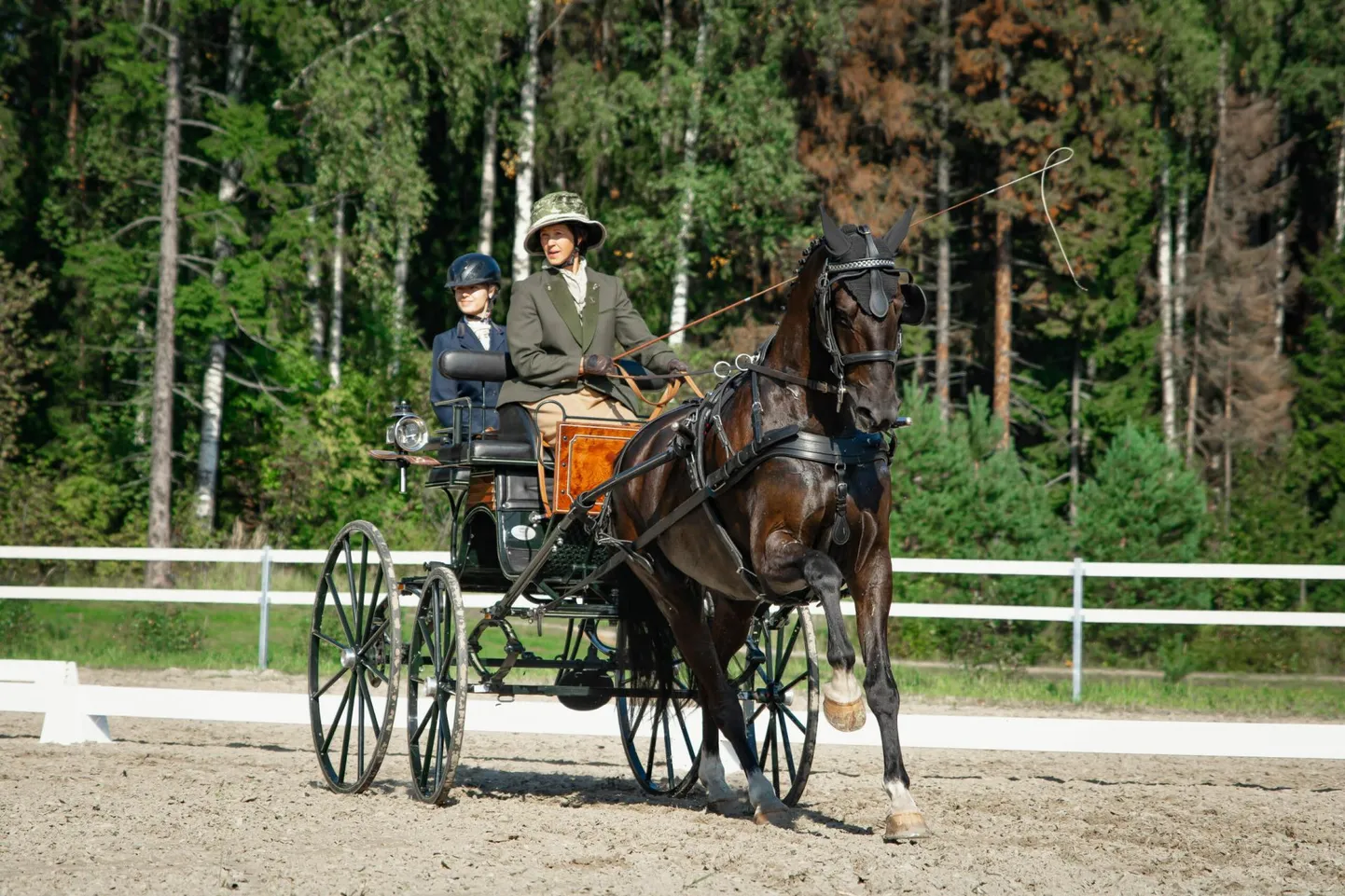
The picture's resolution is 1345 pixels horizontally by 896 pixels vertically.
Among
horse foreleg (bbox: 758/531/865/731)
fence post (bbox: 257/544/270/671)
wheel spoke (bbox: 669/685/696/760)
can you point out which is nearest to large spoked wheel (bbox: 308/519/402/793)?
wheel spoke (bbox: 669/685/696/760)

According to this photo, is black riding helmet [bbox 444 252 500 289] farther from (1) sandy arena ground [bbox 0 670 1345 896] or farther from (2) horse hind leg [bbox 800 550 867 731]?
(2) horse hind leg [bbox 800 550 867 731]

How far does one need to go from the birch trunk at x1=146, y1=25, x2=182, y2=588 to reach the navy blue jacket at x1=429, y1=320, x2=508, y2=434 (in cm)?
1501

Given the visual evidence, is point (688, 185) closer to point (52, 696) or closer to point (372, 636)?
point (52, 696)

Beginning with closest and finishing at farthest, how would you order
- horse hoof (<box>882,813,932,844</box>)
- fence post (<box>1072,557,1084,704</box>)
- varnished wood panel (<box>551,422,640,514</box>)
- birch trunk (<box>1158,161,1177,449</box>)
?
horse hoof (<box>882,813,932,844</box>) → varnished wood panel (<box>551,422,640,514</box>) → fence post (<box>1072,557,1084,704</box>) → birch trunk (<box>1158,161,1177,449</box>)

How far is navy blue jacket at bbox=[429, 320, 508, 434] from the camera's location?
7768mm

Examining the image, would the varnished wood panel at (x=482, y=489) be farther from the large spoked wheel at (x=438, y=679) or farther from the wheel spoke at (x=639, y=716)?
the wheel spoke at (x=639, y=716)

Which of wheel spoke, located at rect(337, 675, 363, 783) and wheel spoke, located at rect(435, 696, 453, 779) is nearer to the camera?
wheel spoke, located at rect(435, 696, 453, 779)

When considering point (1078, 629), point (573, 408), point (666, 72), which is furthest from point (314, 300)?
point (573, 408)

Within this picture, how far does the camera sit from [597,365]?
7.17 metres

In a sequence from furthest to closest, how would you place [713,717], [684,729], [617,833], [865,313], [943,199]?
1. [943,199]
2. [684,729]
3. [713,717]
4. [617,833]
5. [865,313]

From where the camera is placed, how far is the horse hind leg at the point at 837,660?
17.7ft

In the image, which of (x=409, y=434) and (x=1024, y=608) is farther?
(x=1024, y=608)

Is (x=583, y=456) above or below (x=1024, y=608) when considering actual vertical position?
above

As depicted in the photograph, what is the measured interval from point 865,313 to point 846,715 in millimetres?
1441
